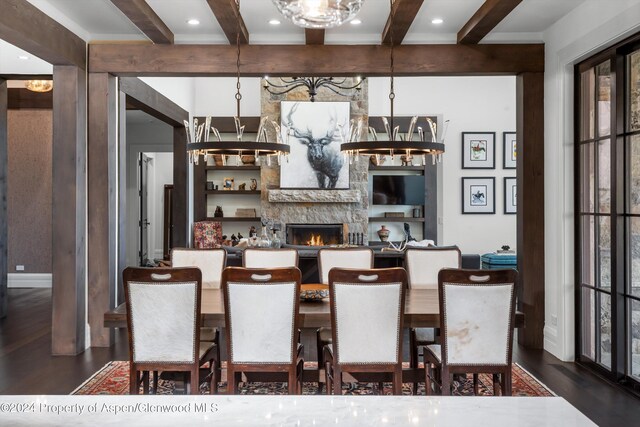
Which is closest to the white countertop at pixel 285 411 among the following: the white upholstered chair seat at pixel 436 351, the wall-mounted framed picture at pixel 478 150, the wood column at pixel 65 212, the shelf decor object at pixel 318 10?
the shelf decor object at pixel 318 10

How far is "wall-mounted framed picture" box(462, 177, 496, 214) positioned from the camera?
910cm

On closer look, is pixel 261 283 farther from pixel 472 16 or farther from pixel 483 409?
pixel 472 16

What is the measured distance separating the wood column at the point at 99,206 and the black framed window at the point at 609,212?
4079 millimetres

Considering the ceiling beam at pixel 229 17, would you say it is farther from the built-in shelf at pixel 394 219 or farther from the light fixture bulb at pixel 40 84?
the built-in shelf at pixel 394 219

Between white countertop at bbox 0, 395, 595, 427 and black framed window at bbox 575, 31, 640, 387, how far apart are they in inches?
125

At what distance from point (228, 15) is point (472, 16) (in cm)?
200

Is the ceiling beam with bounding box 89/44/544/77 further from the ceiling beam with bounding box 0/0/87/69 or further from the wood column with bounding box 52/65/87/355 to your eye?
the wood column with bounding box 52/65/87/355

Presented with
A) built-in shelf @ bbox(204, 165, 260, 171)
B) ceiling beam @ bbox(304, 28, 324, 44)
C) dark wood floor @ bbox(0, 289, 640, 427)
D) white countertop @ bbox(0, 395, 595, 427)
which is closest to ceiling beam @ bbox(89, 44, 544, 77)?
ceiling beam @ bbox(304, 28, 324, 44)

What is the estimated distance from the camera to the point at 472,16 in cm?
434

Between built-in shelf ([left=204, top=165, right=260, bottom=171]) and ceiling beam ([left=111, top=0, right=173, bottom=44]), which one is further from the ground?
ceiling beam ([left=111, top=0, right=173, bottom=44])

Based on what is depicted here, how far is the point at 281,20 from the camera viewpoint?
14.7 feet

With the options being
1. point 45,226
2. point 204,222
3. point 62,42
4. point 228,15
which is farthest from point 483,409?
point 45,226

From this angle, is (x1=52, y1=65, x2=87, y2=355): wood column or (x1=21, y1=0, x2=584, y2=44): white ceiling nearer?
(x1=21, y1=0, x2=584, y2=44): white ceiling

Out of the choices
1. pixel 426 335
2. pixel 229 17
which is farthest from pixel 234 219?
pixel 229 17
